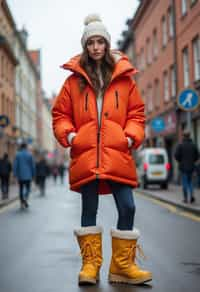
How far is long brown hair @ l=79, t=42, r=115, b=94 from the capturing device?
4969 millimetres

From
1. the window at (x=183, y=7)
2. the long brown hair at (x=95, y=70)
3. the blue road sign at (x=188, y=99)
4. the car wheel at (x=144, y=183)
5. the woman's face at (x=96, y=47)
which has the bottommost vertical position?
the car wheel at (x=144, y=183)

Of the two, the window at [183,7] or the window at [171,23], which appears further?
the window at [171,23]

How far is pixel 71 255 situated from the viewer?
6.72 metres

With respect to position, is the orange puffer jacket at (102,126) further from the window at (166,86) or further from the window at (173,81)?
the window at (166,86)

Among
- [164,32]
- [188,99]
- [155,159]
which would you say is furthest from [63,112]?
[164,32]

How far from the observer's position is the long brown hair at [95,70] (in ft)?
16.3

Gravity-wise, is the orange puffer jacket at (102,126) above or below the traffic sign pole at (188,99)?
below

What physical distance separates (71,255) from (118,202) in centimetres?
202

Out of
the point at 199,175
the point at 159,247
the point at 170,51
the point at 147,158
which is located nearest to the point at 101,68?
the point at 159,247

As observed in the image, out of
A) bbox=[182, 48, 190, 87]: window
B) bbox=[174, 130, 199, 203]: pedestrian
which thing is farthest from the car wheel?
bbox=[174, 130, 199, 203]: pedestrian

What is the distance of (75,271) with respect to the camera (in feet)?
18.4

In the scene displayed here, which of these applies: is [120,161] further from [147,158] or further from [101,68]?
[147,158]

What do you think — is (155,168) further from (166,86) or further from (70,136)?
(70,136)

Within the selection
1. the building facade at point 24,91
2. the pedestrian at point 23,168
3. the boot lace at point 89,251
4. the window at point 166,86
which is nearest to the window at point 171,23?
the window at point 166,86
